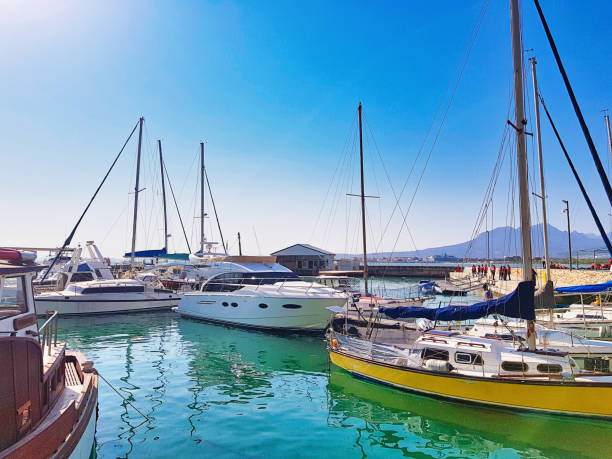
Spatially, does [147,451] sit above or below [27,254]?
below

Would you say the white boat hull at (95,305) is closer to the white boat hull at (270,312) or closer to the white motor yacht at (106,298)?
the white motor yacht at (106,298)

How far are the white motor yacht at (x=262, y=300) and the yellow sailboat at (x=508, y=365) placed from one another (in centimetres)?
773

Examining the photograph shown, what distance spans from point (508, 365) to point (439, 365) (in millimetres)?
1809

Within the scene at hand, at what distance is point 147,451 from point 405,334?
34.6 feet

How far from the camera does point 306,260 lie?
66.9 meters

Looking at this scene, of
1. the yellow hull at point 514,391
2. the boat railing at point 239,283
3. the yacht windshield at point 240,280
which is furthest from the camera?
the yacht windshield at point 240,280

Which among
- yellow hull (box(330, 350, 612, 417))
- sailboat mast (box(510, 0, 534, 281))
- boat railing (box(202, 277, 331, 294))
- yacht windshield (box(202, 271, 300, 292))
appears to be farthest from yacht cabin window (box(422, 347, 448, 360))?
yacht windshield (box(202, 271, 300, 292))

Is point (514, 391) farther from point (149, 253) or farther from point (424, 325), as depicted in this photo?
point (149, 253)

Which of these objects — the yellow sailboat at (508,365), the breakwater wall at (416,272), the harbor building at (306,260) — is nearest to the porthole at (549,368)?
the yellow sailboat at (508,365)

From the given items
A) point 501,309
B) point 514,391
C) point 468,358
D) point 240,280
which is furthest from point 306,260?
point 514,391

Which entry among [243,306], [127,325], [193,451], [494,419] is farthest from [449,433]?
[127,325]

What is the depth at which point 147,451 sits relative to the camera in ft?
26.2

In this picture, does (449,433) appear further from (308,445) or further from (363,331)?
(363,331)

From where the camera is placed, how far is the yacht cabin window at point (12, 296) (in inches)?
209
